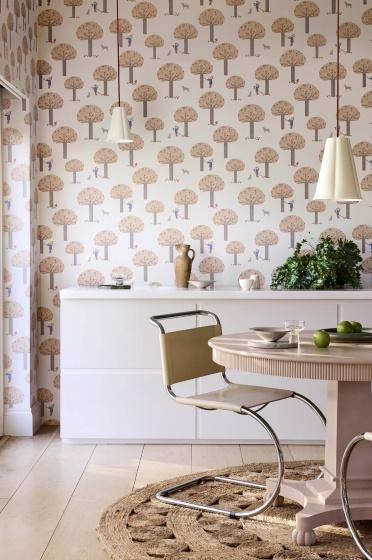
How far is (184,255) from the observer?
4.37 metres

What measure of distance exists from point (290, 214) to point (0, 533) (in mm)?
2668

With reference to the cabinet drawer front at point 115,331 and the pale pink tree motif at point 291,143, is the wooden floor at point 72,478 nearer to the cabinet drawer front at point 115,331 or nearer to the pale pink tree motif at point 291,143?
the cabinet drawer front at point 115,331

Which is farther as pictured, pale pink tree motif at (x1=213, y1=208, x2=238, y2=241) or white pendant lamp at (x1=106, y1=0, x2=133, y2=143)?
pale pink tree motif at (x1=213, y1=208, x2=238, y2=241)

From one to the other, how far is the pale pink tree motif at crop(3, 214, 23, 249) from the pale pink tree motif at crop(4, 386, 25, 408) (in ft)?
2.89

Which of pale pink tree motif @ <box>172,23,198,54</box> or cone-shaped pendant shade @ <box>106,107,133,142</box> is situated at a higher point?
pale pink tree motif @ <box>172,23,198,54</box>

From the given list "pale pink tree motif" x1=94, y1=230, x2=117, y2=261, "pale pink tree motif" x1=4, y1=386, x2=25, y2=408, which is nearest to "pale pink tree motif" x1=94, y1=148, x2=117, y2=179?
"pale pink tree motif" x1=94, y1=230, x2=117, y2=261

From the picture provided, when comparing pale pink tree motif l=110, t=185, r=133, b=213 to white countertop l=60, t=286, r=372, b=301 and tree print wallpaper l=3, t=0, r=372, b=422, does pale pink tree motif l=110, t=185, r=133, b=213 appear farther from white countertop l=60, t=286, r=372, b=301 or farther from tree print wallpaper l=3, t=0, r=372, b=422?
white countertop l=60, t=286, r=372, b=301

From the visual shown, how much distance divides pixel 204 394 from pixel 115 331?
3.74ft

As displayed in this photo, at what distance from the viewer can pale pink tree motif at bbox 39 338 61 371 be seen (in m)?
4.59

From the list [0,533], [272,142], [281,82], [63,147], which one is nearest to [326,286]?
[272,142]

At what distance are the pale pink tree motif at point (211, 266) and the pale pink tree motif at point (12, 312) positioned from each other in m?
1.16

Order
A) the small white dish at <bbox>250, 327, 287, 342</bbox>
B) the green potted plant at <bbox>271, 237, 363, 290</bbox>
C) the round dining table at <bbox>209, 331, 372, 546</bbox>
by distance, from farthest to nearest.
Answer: the green potted plant at <bbox>271, 237, 363, 290</bbox>, the small white dish at <bbox>250, 327, 287, 342</bbox>, the round dining table at <bbox>209, 331, 372, 546</bbox>

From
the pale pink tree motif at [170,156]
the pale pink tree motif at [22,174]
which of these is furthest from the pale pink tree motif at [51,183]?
the pale pink tree motif at [170,156]

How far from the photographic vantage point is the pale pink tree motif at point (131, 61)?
14.8ft
